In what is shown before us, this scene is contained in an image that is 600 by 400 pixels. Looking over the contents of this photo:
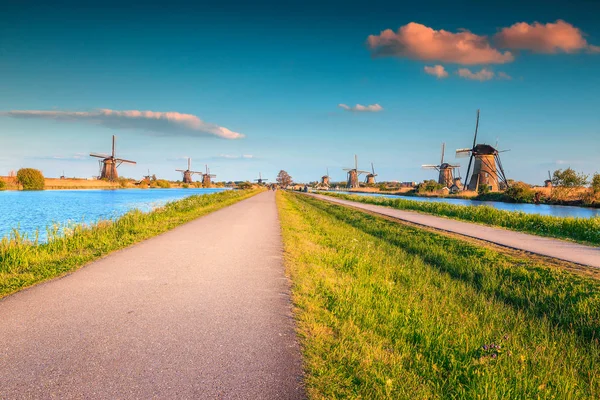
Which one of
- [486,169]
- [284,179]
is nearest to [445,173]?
[486,169]

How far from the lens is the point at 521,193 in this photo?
5250cm

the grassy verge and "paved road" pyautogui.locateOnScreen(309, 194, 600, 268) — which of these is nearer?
the grassy verge

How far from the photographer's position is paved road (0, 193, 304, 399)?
138 inches

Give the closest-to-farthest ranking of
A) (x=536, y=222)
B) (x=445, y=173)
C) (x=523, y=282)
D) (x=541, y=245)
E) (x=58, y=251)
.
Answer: (x=523, y=282)
(x=58, y=251)
(x=541, y=245)
(x=536, y=222)
(x=445, y=173)

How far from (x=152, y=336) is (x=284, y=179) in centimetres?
15600

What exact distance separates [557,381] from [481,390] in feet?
4.77

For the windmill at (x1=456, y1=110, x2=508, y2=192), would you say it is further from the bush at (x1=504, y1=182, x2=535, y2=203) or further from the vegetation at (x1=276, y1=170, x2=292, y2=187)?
the vegetation at (x1=276, y1=170, x2=292, y2=187)

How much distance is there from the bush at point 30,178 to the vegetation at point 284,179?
102318 mm

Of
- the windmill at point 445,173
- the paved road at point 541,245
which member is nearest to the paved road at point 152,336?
the paved road at point 541,245

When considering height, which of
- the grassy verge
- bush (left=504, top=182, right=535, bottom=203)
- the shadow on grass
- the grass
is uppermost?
bush (left=504, top=182, right=535, bottom=203)

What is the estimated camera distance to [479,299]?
797 cm

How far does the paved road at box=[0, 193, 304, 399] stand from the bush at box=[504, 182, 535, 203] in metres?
56.0

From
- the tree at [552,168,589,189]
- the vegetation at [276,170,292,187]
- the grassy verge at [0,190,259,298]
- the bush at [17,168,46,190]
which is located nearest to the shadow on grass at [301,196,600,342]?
the grassy verge at [0,190,259,298]

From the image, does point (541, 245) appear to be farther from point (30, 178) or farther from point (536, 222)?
point (30, 178)
